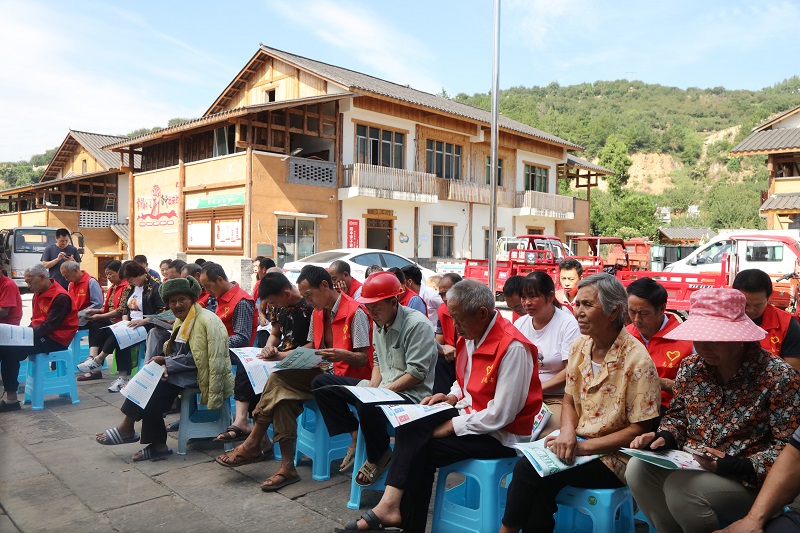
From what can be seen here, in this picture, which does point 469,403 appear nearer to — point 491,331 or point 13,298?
point 491,331

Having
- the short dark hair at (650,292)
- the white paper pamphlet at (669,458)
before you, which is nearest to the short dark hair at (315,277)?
the short dark hair at (650,292)

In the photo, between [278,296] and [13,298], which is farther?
[13,298]

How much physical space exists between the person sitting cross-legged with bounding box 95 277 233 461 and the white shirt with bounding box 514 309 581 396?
87.9 inches

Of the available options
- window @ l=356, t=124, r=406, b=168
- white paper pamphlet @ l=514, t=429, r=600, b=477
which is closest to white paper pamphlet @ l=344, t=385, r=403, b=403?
white paper pamphlet @ l=514, t=429, r=600, b=477

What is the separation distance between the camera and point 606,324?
8.51 ft

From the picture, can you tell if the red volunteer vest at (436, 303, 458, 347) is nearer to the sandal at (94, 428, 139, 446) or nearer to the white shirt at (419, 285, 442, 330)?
the white shirt at (419, 285, 442, 330)

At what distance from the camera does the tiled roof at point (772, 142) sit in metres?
20.3

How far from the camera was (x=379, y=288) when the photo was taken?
334 centimetres

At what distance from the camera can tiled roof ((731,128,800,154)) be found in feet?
66.5

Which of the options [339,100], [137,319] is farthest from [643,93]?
[137,319]

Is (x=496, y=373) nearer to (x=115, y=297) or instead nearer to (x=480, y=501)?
(x=480, y=501)

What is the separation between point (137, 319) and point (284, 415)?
3.31 m

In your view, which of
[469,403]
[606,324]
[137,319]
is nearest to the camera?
[606,324]

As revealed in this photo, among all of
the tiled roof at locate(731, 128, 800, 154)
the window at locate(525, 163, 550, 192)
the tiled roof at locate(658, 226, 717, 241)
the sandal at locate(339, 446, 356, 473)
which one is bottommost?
the sandal at locate(339, 446, 356, 473)
